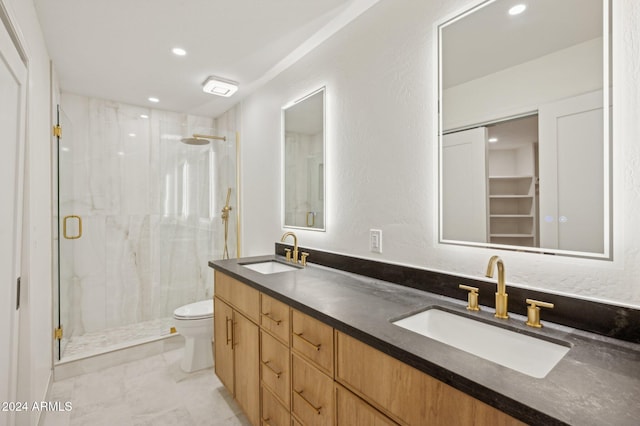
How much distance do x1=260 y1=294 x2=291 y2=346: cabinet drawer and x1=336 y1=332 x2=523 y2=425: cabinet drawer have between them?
14.4 inches

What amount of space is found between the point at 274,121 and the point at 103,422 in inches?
94.9

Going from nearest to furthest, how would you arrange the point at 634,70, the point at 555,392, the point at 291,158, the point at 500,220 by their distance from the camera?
the point at 555,392
the point at 634,70
the point at 500,220
the point at 291,158

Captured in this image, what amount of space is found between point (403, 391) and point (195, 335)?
2027 millimetres

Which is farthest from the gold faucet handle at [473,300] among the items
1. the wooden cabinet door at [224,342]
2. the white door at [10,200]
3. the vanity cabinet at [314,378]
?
the white door at [10,200]

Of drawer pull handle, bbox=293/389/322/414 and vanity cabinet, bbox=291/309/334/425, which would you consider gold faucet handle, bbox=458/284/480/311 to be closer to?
vanity cabinet, bbox=291/309/334/425

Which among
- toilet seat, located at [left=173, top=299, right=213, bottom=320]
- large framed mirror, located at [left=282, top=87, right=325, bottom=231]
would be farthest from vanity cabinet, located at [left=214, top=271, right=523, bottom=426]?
large framed mirror, located at [left=282, top=87, right=325, bottom=231]

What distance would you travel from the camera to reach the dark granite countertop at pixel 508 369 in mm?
600

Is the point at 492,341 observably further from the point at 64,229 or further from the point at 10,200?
the point at 64,229

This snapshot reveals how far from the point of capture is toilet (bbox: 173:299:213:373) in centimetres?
236

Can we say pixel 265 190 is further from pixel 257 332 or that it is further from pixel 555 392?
pixel 555 392

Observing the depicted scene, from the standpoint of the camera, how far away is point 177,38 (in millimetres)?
2039

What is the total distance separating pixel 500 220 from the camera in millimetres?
1219

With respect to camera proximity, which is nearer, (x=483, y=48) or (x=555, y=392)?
(x=555, y=392)

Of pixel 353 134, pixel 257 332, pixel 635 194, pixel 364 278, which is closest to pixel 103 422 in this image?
pixel 257 332
